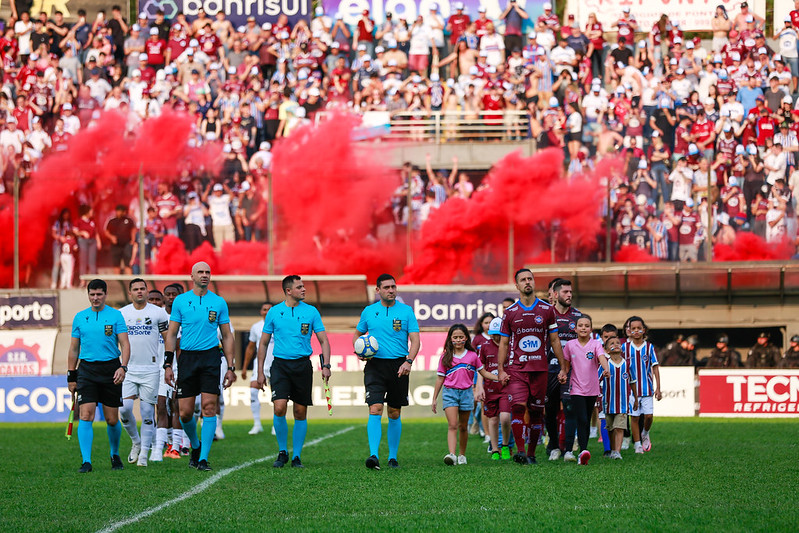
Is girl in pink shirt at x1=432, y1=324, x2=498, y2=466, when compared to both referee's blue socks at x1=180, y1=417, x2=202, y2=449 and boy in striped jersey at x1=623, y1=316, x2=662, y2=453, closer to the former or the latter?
boy in striped jersey at x1=623, y1=316, x2=662, y2=453

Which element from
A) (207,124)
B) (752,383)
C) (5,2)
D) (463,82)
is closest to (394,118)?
(463,82)

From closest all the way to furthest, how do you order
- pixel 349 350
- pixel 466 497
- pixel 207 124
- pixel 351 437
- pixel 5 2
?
pixel 466 497 → pixel 351 437 → pixel 349 350 → pixel 207 124 → pixel 5 2

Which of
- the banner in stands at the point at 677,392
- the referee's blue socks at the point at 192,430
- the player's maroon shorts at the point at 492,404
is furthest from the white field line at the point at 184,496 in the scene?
the banner in stands at the point at 677,392

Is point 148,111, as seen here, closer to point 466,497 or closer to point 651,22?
point 651,22

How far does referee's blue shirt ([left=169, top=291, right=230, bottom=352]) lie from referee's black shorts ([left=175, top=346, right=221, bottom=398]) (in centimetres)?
8

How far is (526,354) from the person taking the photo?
1212 centimetres

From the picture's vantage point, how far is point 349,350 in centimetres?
2494

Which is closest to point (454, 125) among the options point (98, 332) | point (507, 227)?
point (507, 227)

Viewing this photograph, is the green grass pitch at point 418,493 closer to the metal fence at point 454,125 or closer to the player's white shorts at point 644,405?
the player's white shorts at point 644,405

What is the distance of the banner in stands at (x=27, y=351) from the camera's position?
2542cm

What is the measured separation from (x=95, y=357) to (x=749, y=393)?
1398 centimetres

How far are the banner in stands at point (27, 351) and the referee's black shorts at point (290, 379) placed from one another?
14765 millimetres

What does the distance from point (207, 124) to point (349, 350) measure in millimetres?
7509

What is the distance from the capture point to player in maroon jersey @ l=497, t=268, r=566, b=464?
1205cm
